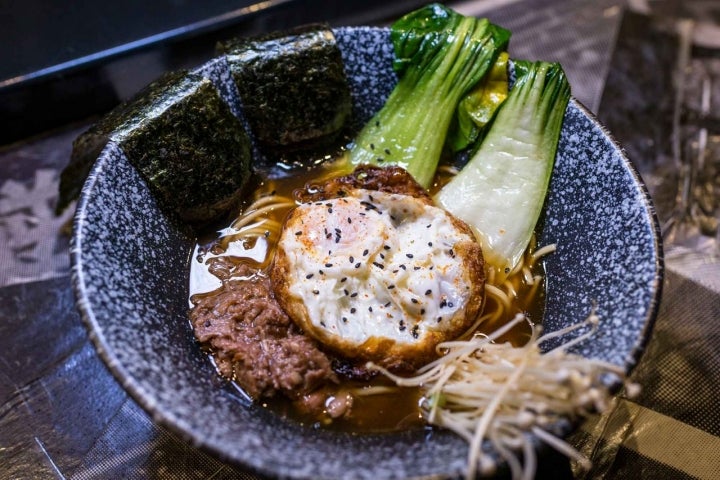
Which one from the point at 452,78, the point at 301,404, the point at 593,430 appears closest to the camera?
the point at 301,404

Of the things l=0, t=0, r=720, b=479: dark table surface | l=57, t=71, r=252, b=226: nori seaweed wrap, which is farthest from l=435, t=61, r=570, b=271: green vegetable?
l=57, t=71, r=252, b=226: nori seaweed wrap

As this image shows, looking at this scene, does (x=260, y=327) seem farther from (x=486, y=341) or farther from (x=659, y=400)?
(x=659, y=400)

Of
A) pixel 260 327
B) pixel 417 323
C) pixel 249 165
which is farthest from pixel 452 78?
pixel 260 327

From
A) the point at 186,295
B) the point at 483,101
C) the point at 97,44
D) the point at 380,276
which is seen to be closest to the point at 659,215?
the point at 483,101

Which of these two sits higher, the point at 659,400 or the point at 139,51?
the point at 139,51

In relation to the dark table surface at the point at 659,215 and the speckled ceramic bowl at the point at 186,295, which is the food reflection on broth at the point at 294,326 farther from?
the dark table surface at the point at 659,215

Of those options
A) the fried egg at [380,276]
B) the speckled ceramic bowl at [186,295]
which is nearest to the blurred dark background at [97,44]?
the speckled ceramic bowl at [186,295]
